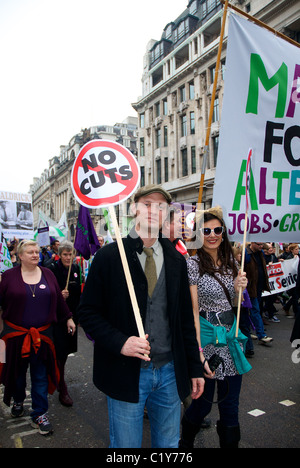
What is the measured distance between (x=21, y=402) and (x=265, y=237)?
306 cm

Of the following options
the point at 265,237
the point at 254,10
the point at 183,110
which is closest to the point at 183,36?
the point at 183,110

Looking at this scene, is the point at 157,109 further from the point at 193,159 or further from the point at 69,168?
the point at 69,168

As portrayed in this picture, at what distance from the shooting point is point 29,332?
3533 mm

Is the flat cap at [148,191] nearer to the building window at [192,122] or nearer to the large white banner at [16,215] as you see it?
the large white banner at [16,215]

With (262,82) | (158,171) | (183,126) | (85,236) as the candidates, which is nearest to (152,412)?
(262,82)

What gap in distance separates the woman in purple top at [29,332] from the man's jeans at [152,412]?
182 centimetres

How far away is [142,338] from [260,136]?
2342 millimetres

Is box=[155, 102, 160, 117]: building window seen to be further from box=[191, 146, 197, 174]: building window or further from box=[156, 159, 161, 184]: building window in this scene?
box=[191, 146, 197, 174]: building window

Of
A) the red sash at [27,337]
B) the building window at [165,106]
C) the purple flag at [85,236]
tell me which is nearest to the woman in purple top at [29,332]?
the red sash at [27,337]

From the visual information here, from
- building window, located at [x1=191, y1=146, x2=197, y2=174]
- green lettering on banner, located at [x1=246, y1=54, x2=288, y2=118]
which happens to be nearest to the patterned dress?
green lettering on banner, located at [x1=246, y1=54, x2=288, y2=118]

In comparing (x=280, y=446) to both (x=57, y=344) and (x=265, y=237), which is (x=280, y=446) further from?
(x=57, y=344)

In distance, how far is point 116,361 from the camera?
1.89 meters

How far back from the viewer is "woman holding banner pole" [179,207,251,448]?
8.09ft
